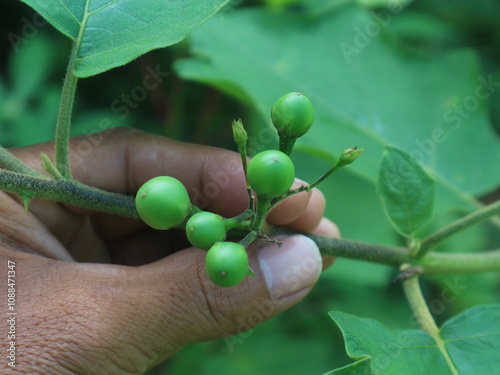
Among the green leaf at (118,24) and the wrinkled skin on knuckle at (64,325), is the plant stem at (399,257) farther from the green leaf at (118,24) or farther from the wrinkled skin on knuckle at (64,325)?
the green leaf at (118,24)

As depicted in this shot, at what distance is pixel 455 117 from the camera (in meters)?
3.45

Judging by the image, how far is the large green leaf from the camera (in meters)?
3.28

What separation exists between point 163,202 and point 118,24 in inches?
27.0

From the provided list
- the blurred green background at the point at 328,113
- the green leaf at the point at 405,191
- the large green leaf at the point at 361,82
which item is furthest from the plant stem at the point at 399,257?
the large green leaf at the point at 361,82

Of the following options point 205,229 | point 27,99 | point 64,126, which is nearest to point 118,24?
point 64,126

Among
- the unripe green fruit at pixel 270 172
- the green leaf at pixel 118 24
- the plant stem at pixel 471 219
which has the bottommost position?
the plant stem at pixel 471 219

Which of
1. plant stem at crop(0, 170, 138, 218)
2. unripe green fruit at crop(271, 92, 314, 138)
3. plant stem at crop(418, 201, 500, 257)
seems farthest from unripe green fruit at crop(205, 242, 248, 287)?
plant stem at crop(418, 201, 500, 257)

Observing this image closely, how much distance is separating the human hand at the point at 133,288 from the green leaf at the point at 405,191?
11.6 inches

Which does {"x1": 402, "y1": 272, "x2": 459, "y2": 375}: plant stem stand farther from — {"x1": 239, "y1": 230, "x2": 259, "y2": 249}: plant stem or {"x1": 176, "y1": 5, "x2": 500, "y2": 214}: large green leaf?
{"x1": 176, "y1": 5, "x2": 500, "y2": 214}: large green leaf

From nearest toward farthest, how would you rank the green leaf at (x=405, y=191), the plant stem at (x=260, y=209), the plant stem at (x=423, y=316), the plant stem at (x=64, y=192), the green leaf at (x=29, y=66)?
the plant stem at (x=260, y=209), the plant stem at (x=64, y=192), the plant stem at (x=423, y=316), the green leaf at (x=405, y=191), the green leaf at (x=29, y=66)

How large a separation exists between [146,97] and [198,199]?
7.67ft

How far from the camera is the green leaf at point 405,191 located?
7.13 feet

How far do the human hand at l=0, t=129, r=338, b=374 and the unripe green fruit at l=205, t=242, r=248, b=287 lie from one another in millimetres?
536

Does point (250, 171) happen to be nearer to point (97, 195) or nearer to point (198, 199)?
point (97, 195)
